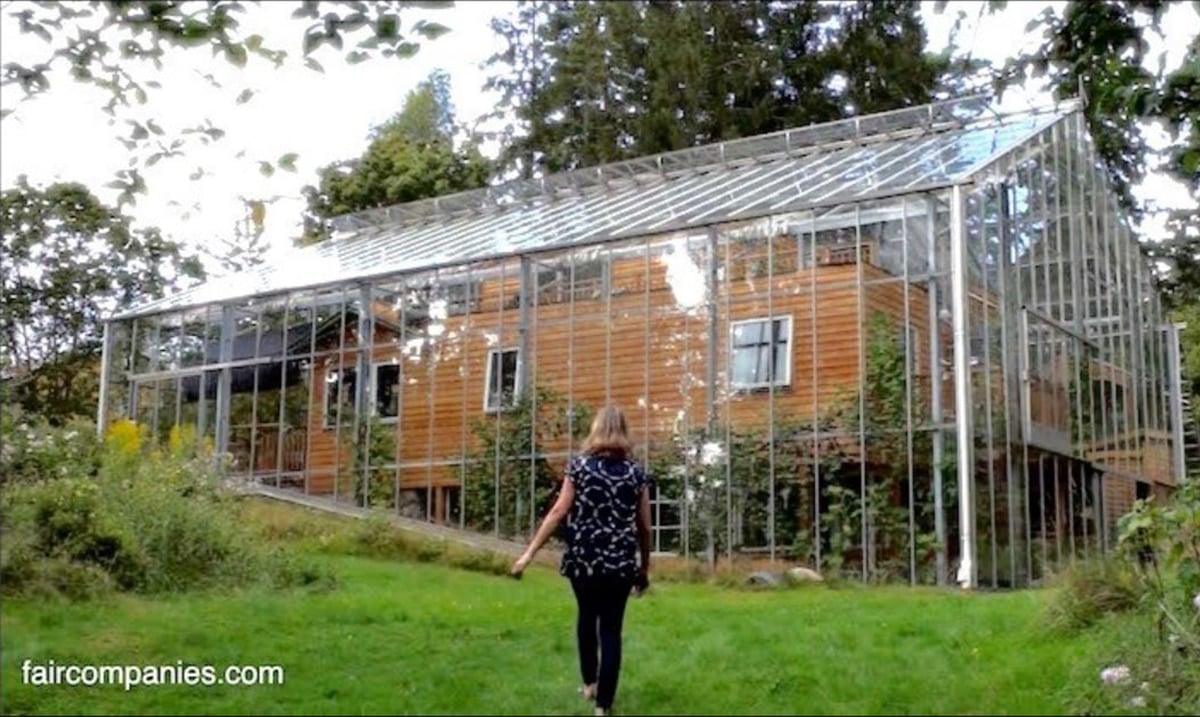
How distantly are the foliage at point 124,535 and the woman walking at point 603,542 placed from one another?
497 centimetres

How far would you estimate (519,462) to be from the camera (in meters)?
20.2

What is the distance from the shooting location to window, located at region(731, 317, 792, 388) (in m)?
18.6

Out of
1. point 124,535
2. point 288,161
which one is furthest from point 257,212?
point 124,535

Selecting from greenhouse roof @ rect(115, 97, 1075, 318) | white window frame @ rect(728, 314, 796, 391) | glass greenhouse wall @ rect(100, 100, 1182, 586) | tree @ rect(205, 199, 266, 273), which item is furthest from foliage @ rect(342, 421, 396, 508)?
tree @ rect(205, 199, 266, 273)

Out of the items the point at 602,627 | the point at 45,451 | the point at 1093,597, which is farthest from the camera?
the point at 45,451

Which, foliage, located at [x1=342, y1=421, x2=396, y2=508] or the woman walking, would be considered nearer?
the woman walking

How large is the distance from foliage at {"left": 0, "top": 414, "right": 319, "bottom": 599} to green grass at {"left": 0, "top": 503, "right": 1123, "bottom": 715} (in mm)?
412

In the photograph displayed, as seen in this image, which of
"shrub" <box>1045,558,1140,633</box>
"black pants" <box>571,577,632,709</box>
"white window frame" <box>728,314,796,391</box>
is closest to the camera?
"black pants" <box>571,577,632,709</box>

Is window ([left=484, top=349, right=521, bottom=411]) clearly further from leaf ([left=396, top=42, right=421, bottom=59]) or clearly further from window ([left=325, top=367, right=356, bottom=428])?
leaf ([left=396, top=42, right=421, bottom=59])

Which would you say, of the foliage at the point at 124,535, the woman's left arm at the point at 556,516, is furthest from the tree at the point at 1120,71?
the foliage at the point at 124,535

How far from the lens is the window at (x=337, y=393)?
22.5 meters

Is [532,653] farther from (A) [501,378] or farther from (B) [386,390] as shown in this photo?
(B) [386,390]

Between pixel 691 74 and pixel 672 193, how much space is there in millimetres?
7100

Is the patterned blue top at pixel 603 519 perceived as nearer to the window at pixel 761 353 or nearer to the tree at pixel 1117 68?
the tree at pixel 1117 68
